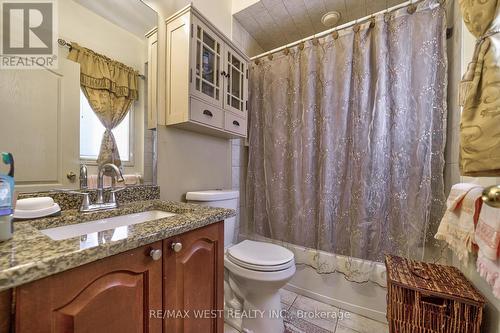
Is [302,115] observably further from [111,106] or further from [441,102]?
[111,106]

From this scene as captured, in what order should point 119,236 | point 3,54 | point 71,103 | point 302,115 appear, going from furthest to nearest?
point 302,115 → point 71,103 → point 3,54 → point 119,236

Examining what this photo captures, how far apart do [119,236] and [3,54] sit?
0.82 metres

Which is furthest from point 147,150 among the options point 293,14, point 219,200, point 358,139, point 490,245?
point 293,14

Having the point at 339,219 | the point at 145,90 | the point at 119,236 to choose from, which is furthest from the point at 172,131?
the point at 339,219

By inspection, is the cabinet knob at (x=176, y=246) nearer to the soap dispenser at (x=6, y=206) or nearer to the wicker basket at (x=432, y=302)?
the soap dispenser at (x=6, y=206)

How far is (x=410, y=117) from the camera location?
3.97ft

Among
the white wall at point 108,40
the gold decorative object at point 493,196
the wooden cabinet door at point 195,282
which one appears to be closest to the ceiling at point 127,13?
the white wall at point 108,40

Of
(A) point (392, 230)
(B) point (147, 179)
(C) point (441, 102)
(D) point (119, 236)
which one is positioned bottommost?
(A) point (392, 230)

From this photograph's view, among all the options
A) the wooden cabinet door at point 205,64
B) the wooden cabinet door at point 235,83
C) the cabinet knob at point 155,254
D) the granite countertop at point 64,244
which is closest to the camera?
the granite countertop at point 64,244

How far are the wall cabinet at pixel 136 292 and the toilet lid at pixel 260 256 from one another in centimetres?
26

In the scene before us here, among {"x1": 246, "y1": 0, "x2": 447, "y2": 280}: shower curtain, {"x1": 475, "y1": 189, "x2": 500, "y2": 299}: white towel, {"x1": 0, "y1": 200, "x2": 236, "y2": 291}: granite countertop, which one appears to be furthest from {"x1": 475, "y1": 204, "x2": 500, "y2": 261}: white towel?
{"x1": 0, "y1": 200, "x2": 236, "y2": 291}: granite countertop

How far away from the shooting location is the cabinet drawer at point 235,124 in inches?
56.9

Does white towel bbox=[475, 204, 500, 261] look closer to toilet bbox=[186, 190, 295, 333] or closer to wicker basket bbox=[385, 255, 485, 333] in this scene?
wicker basket bbox=[385, 255, 485, 333]

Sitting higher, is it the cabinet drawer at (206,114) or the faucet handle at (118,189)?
the cabinet drawer at (206,114)
